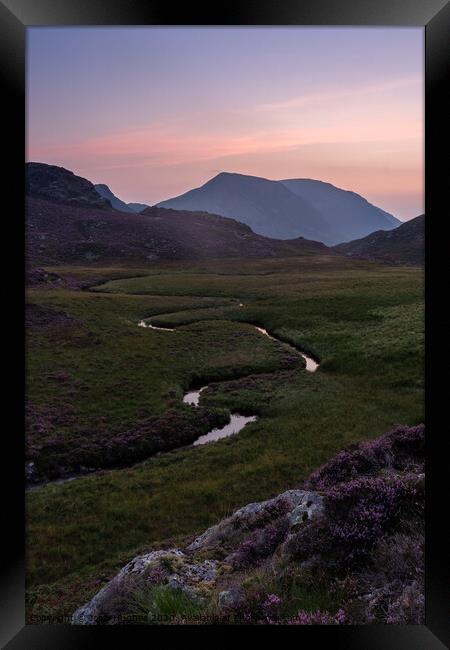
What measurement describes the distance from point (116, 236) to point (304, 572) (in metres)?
137

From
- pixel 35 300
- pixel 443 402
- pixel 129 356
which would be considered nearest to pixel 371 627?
pixel 443 402

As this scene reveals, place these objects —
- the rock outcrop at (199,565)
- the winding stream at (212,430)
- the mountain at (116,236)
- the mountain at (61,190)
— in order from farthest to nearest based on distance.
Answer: the mountain at (61,190), the mountain at (116,236), the winding stream at (212,430), the rock outcrop at (199,565)

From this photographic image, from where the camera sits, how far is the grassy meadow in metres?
11.8

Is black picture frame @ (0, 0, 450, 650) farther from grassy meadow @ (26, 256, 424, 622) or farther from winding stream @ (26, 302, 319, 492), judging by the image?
winding stream @ (26, 302, 319, 492)

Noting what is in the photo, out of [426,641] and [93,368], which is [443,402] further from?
[93,368]

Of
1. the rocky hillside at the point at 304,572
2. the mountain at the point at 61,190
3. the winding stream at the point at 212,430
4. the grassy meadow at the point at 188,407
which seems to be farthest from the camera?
the mountain at the point at 61,190

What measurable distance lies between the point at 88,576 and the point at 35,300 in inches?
1808

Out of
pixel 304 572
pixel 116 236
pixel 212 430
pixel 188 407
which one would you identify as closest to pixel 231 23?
pixel 304 572

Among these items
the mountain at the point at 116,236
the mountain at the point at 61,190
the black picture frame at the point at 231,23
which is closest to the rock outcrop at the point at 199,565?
the black picture frame at the point at 231,23

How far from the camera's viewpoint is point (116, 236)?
134 m

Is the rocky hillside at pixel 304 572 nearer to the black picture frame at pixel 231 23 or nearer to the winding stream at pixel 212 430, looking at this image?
the black picture frame at pixel 231 23

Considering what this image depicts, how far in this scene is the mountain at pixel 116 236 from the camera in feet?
389

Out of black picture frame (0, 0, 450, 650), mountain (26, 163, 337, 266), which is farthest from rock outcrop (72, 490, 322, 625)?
mountain (26, 163, 337, 266)

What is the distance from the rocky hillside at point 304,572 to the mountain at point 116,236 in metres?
98.1
